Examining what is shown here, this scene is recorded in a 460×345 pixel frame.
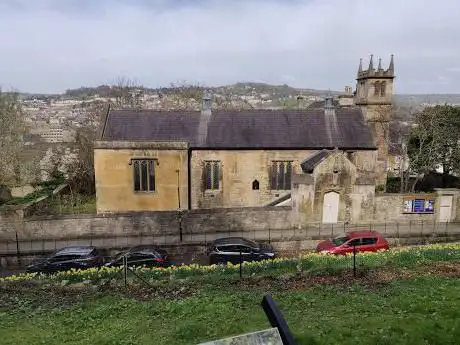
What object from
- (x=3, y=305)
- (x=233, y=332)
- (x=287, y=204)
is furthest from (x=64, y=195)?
(x=233, y=332)

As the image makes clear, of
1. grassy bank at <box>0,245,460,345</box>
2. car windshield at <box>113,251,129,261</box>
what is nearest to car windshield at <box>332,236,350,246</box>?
grassy bank at <box>0,245,460,345</box>

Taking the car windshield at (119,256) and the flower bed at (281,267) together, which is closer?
the flower bed at (281,267)

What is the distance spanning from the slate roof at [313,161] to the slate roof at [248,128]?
1.53m

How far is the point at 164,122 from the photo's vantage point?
109 feet

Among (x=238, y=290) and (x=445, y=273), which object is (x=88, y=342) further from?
(x=445, y=273)

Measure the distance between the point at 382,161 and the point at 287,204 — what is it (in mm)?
12573

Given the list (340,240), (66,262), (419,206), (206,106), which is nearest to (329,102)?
(206,106)

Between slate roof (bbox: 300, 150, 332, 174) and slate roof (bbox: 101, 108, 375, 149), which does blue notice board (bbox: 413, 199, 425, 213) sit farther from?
slate roof (bbox: 300, 150, 332, 174)

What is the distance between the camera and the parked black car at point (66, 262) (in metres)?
20.5

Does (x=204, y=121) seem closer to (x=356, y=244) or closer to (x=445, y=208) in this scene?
(x=356, y=244)

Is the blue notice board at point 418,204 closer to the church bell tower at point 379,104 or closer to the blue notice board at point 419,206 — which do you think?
the blue notice board at point 419,206

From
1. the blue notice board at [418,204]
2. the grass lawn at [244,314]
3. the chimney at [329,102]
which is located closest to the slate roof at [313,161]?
the chimney at [329,102]

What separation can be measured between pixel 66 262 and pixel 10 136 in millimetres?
34424

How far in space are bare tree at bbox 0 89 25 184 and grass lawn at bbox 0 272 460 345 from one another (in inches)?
1282
